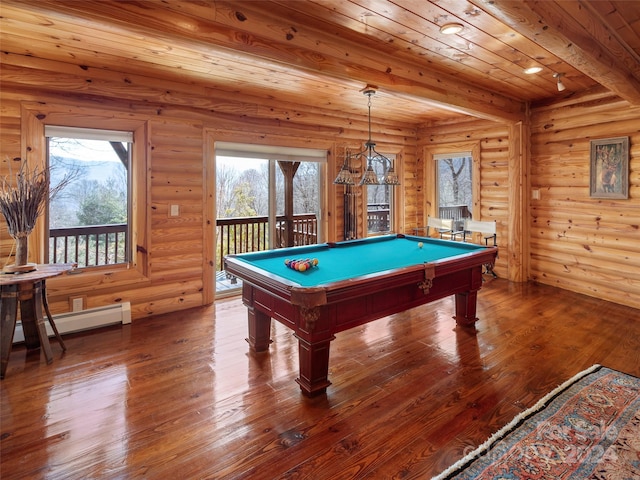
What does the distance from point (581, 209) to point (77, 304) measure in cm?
611

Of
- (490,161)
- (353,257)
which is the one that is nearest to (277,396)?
(353,257)

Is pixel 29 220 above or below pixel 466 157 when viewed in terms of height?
below

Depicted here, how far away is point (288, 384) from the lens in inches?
98.9

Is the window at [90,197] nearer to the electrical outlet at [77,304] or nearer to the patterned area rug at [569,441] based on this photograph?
the electrical outlet at [77,304]

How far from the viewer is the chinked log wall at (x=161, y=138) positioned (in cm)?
320

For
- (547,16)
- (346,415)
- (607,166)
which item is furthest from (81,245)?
(607,166)

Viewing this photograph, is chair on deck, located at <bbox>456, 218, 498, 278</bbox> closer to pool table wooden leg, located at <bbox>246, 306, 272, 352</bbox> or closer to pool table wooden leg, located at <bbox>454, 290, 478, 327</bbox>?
pool table wooden leg, located at <bbox>454, 290, 478, 327</bbox>

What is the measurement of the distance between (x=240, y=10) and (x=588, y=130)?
450cm

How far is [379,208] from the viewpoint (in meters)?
6.32

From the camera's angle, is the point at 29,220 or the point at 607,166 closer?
the point at 29,220

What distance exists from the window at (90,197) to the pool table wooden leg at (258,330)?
6.49 feet

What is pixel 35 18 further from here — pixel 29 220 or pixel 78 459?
pixel 78 459

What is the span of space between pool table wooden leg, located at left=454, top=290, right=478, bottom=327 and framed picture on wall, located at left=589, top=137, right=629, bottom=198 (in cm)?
243

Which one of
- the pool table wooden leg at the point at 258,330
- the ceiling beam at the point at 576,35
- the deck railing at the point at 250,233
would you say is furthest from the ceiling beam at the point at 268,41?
the deck railing at the point at 250,233
